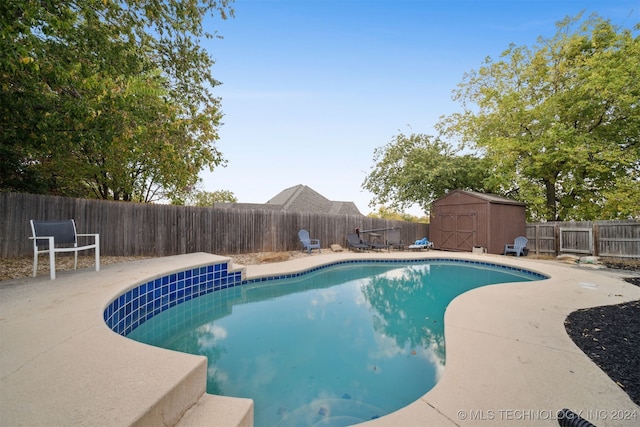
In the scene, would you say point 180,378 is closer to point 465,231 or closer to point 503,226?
point 465,231

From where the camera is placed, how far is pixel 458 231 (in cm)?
1201

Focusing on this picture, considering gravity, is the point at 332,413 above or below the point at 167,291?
below

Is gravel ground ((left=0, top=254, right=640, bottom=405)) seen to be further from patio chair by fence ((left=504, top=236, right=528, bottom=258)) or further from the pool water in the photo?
patio chair by fence ((left=504, top=236, right=528, bottom=258))

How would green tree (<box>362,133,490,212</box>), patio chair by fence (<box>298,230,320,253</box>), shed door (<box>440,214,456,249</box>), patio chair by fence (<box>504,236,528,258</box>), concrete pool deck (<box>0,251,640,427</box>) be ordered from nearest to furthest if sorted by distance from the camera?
concrete pool deck (<box>0,251,640,427</box>) → patio chair by fence (<box>298,230,320,253</box>) → patio chair by fence (<box>504,236,528,258</box>) → shed door (<box>440,214,456,249</box>) → green tree (<box>362,133,490,212</box>)

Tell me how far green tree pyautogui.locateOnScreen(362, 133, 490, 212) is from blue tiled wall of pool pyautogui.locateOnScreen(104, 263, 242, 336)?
1089cm

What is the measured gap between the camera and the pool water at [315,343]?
86.5 inches

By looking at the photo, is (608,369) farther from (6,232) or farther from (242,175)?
(242,175)

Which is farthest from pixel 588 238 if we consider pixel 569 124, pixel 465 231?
pixel 569 124

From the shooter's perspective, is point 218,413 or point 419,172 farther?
point 419,172

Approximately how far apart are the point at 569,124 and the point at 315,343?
15136mm

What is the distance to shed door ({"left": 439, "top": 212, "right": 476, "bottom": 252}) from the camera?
11.5 metres

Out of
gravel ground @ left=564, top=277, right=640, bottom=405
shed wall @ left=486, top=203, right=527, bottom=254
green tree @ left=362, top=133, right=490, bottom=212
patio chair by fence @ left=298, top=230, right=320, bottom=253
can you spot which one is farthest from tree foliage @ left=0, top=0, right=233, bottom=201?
shed wall @ left=486, top=203, right=527, bottom=254

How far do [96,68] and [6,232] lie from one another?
4333mm

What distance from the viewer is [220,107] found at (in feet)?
23.9
